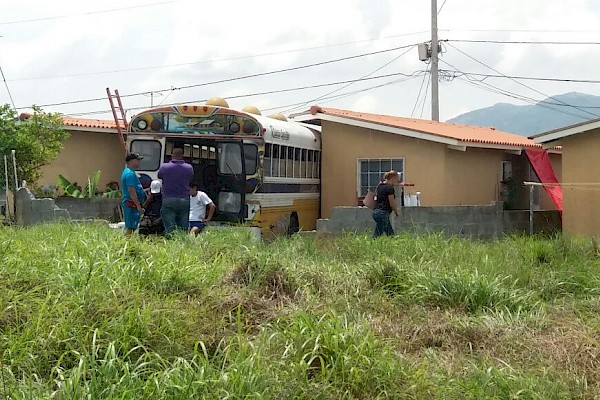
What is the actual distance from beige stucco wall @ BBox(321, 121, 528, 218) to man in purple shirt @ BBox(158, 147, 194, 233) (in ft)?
22.9

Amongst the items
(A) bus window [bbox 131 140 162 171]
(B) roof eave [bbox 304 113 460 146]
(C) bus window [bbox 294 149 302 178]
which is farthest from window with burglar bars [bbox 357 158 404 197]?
(A) bus window [bbox 131 140 162 171]

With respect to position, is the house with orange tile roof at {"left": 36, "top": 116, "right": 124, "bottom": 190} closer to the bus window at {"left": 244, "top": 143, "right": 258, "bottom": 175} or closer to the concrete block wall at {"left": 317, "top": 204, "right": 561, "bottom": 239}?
the bus window at {"left": 244, "top": 143, "right": 258, "bottom": 175}

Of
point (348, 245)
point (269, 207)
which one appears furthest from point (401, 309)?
point (269, 207)

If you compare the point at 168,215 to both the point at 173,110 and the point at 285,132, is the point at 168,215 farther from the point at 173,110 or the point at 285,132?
the point at 285,132

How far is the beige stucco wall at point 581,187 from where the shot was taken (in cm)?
1338

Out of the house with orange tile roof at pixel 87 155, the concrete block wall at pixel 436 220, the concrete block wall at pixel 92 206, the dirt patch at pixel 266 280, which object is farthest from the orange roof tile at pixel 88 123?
the dirt patch at pixel 266 280

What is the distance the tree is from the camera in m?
15.8

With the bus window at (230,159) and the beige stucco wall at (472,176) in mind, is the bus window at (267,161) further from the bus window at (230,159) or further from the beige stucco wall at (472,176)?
the beige stucco wall at (472,176)

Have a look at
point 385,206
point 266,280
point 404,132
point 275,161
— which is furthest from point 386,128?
point 266,280

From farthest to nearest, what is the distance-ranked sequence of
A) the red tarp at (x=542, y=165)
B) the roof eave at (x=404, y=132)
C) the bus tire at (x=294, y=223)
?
1. the red tarp at (x=542, y=165)
2. the roof eave at (x=404, y=132)
3. the bus tire at (x=294, y=223)

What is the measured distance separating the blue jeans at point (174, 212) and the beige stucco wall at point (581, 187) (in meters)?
7.27

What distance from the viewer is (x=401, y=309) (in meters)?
6.79

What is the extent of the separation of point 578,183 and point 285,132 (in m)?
5.64

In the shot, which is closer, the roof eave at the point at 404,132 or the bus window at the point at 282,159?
the bus window at the point at 282,159
